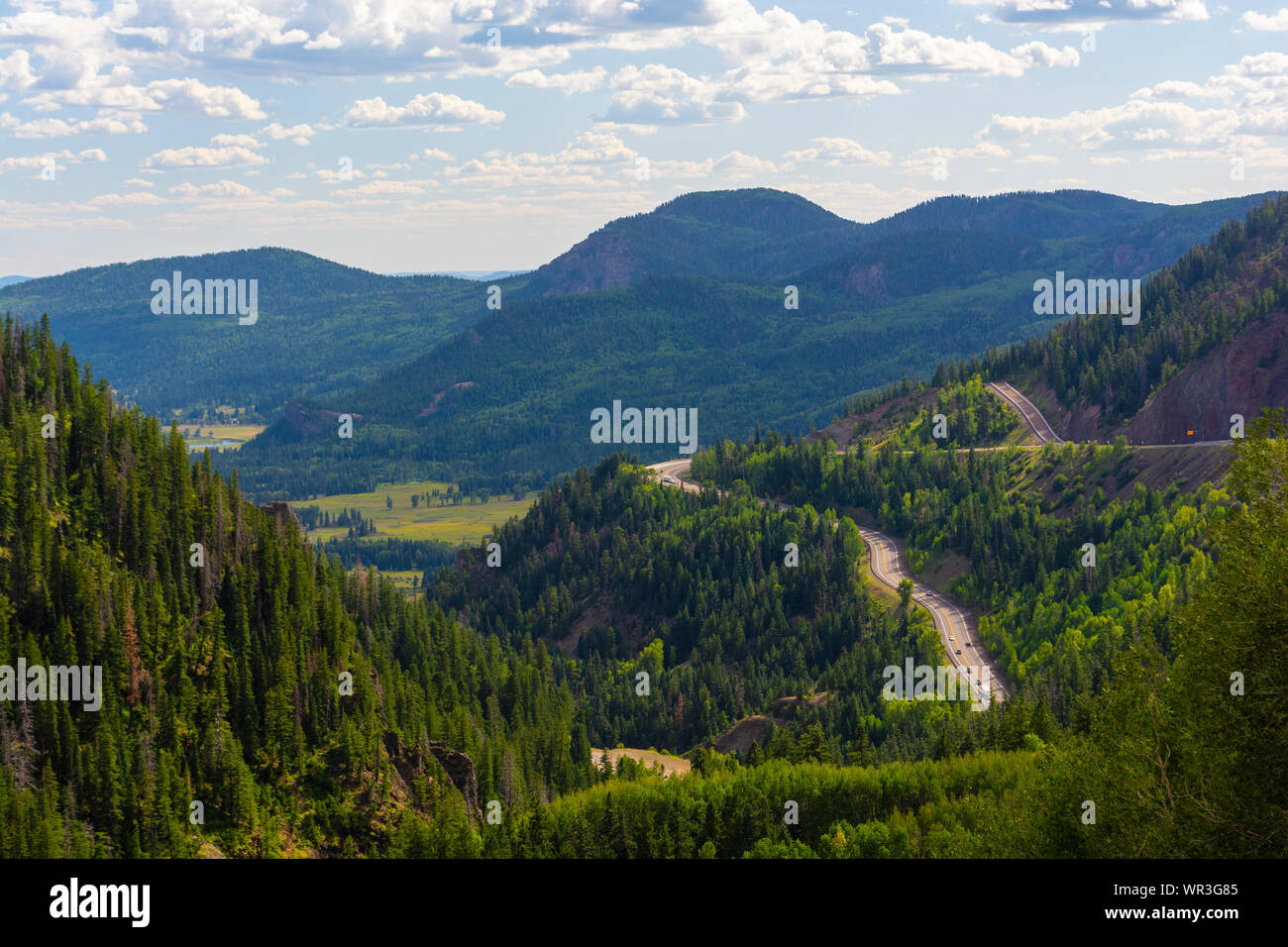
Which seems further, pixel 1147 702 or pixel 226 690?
pixel 226 690

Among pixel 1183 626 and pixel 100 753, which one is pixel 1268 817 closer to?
pixel 1183 626

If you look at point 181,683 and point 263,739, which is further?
point 263,739

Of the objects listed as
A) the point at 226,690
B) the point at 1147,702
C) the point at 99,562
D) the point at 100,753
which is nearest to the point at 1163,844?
the point at 1147,702

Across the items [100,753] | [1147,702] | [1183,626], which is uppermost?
[1183,626]

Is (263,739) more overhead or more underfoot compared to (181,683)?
more underfoot

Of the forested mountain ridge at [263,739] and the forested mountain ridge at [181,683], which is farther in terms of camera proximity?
the forested mountain ridge at [181,683]

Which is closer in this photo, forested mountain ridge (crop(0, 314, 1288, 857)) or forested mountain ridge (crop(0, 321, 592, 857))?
forested mountain ridge (crop(0, 314, 1288, 857))

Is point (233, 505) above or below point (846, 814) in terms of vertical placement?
above
